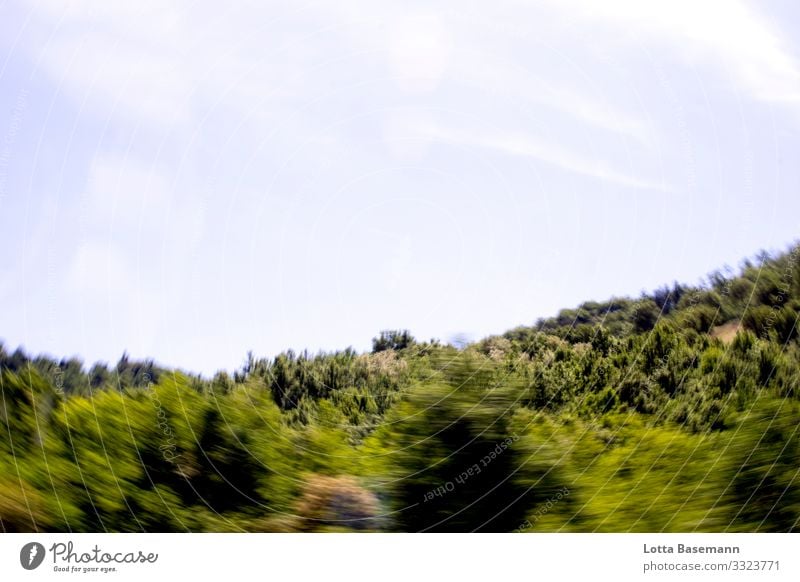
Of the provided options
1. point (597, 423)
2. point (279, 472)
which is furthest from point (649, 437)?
point (279, 472)

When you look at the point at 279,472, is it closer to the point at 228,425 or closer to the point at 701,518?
the point at 228,425

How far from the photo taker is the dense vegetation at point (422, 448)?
6.98 m

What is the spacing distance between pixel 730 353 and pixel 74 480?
8012 mm

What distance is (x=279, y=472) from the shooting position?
7.96m

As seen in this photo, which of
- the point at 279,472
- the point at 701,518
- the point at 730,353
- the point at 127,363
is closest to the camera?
the point at 701,518

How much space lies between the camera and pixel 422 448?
22.9ft

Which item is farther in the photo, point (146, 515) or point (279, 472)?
point (279, 472)

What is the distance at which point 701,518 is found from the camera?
7262 millimetres

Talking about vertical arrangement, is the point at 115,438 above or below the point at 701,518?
below

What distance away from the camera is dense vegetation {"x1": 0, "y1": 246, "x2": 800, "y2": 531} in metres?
6.98
